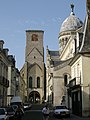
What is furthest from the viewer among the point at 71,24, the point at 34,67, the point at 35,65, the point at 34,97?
the point at 35,65

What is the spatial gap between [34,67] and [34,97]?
9796mm

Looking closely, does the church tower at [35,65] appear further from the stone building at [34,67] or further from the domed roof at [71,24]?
the domed roof at [71,24]

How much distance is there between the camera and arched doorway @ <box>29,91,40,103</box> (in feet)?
325

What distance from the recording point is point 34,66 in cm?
9950

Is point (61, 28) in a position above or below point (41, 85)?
above

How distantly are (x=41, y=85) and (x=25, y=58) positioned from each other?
10.8 meters

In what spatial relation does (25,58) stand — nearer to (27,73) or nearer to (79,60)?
(27,73)

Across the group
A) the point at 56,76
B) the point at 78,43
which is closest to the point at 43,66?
the point at 56,76

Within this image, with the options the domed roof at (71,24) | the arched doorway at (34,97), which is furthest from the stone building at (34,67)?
the domed roof at (71,24)

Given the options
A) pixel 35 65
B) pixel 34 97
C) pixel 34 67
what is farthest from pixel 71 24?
pixel 34 97

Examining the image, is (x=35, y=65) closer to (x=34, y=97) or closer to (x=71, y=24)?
(x=34, y=97)

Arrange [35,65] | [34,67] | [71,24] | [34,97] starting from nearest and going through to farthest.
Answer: [71,24], [34,97], [34,67], [35,65]

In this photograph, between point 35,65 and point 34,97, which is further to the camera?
point 35,65

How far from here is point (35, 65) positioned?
326ft
